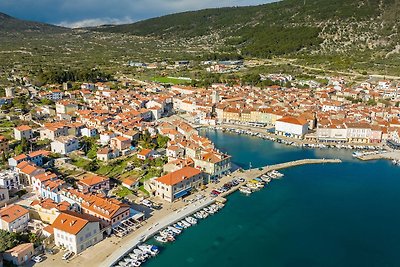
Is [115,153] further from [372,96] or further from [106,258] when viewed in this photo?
[372,96]

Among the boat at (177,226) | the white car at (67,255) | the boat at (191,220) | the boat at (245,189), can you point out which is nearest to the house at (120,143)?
the boat at (245,189)

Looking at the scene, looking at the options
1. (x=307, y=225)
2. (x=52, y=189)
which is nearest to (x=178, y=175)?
(x=52, y=189)

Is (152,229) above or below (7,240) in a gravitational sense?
below

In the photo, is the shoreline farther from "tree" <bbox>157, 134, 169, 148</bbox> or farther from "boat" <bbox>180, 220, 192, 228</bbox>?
"tree" <bbox>157, 134, 169, 148</bbox>

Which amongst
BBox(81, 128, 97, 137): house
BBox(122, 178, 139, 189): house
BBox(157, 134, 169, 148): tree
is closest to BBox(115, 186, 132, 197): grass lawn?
BBox(122, 178, 139, 189): house

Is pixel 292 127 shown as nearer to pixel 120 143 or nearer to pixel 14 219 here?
pixel 120 143

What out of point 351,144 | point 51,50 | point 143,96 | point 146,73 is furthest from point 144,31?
point 351,144
